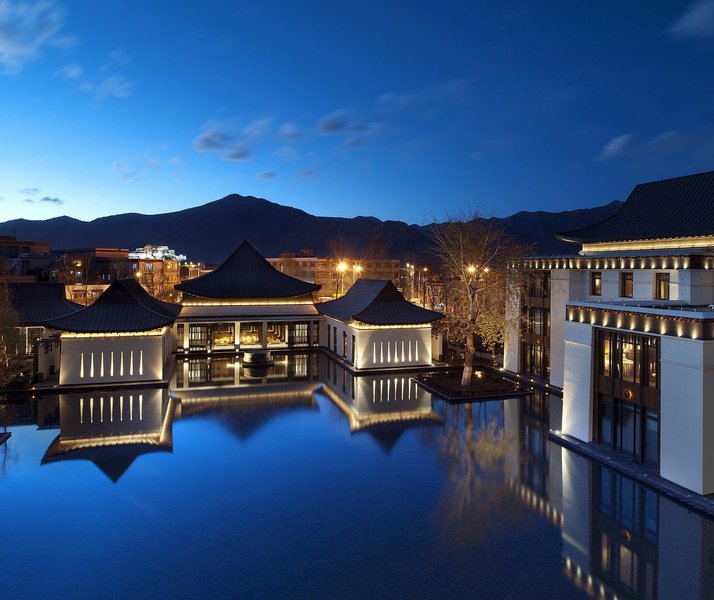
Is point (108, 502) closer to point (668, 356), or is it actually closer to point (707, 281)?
point (668, 356)

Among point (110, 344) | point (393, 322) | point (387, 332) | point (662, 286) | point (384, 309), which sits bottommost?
point (110, 344)

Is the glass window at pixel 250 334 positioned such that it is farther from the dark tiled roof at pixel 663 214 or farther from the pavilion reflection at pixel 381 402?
the dark tiled roof at pixel 663 214

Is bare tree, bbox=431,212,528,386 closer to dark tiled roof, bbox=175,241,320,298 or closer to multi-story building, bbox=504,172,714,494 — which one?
multi-story building, bbox=504,172,714,494

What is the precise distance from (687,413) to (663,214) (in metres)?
15.1

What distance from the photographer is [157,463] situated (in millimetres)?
14812

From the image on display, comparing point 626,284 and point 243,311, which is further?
point 243,311

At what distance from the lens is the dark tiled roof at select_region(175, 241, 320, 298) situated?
36.9m

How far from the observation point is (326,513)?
11695 mm

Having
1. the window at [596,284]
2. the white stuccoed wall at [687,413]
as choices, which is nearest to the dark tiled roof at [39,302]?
the window at [596,284]

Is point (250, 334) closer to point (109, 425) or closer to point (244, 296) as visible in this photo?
point (244, 296)

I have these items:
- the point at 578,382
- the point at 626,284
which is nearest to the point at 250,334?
the point at 626,284

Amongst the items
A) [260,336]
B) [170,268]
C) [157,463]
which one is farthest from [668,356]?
[170,268]

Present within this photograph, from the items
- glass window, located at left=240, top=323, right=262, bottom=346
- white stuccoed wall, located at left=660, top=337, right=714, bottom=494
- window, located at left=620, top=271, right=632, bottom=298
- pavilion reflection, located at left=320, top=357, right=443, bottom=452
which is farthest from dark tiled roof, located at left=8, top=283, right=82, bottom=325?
white stuccoed wall, located at left=660, top=337, right=714, bottom=494

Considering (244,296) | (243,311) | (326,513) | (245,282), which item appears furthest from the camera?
(245,282)
